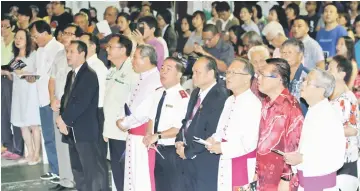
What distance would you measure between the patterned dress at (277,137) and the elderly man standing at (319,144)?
10 cm

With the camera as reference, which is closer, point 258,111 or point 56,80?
point 258,111

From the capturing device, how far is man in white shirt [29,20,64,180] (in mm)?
8102

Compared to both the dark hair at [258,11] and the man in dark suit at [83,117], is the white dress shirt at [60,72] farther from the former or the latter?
the dark hair at [258,11]

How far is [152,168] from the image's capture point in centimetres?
615

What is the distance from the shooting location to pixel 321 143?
15.4ft

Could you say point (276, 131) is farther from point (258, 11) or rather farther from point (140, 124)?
point (258, 11)

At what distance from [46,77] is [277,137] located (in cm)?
386

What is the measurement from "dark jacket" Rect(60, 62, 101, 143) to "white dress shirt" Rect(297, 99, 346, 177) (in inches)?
97.8

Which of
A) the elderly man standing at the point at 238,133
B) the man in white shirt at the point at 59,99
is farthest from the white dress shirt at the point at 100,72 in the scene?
the elderly man standing at the point at 238,133

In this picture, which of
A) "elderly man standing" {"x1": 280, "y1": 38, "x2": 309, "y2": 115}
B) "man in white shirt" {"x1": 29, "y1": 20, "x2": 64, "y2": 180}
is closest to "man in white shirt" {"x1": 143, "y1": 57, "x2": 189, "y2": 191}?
"elderly man standing" {"x1": 280, "y1": 38, "x2": 309, "y2": 115}

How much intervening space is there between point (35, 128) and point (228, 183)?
4.18 meters

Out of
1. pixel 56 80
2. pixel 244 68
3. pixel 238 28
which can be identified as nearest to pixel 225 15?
pixel 238 28

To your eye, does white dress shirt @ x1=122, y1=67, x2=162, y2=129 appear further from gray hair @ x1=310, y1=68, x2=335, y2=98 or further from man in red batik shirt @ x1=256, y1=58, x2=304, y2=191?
gray hair @ x1=310, y1=68, x2=335, y2=98

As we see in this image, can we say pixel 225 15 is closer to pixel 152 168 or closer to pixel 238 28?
pixel 238 28
